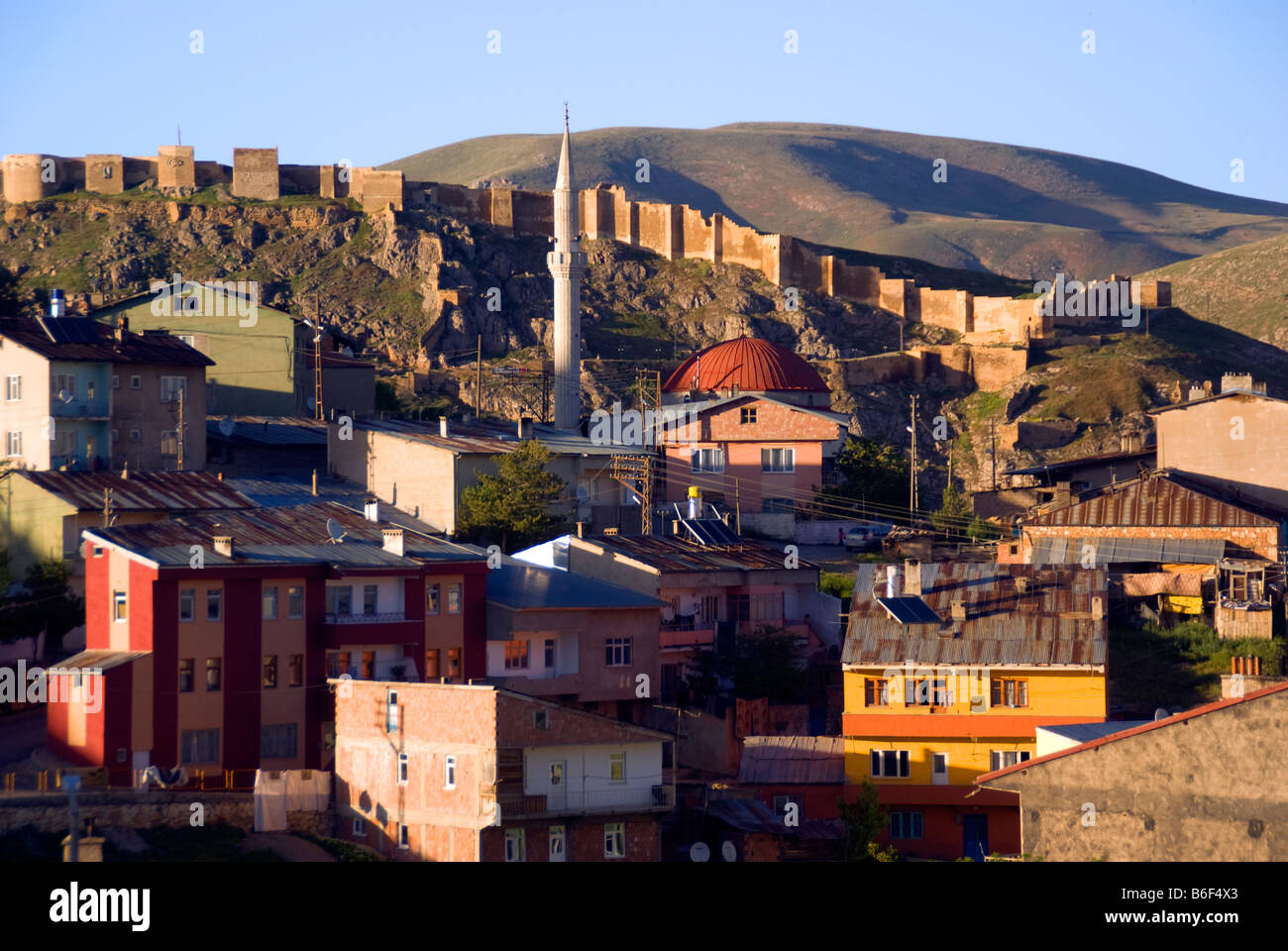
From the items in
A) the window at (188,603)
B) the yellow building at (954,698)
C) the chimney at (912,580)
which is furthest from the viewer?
the chimney at (912,580)

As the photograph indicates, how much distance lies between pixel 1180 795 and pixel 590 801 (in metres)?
9.64

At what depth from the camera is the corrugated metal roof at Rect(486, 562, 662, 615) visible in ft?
126

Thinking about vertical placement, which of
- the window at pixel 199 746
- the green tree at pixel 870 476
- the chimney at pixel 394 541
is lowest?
the window at pixel 199 746

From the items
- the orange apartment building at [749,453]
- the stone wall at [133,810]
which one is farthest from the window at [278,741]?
the orange apartment building at [749,453]

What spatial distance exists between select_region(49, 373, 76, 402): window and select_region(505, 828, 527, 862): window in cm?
2350

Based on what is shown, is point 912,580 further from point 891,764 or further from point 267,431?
point 267,431

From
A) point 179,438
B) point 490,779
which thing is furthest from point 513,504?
point 490,779

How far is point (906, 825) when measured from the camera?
33.9 meters

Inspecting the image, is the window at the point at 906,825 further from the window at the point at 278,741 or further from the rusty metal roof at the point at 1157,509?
the rusty metal roof at the point at 1157,509

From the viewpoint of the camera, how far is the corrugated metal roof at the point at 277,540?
3462 centimetres

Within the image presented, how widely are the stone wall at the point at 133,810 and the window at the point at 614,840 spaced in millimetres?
4631

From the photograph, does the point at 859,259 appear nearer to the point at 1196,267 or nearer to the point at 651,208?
the point at 651,208
